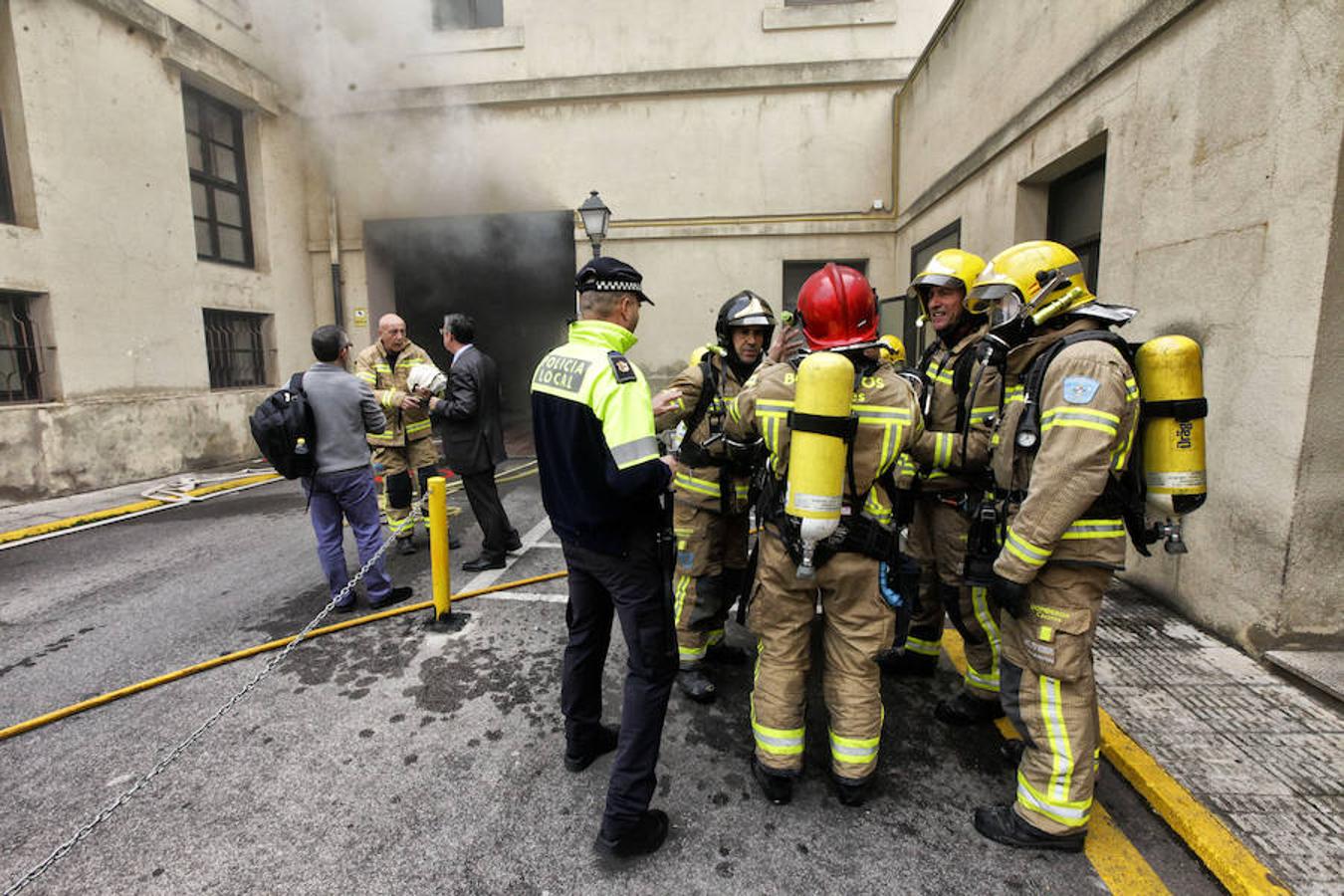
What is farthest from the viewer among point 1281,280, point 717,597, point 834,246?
point 834,246

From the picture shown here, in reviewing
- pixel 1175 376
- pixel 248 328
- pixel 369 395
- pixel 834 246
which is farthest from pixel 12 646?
pixel 834 246

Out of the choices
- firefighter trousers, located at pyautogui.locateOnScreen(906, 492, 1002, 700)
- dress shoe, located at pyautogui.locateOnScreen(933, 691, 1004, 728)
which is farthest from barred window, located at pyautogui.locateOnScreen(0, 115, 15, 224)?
dress shoe, located at pyautogui.locateOnScreen(933, 691, 1004, 728)

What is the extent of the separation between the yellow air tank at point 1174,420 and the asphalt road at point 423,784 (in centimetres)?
119

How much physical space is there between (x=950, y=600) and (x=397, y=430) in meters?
4.35

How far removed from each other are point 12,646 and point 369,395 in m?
2.39

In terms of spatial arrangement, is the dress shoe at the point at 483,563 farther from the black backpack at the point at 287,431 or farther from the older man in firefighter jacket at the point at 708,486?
the older man in firefighter jacket at the point at 708,486

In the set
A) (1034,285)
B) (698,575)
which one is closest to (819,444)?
(1034,285)

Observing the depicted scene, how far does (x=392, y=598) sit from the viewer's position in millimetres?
4055

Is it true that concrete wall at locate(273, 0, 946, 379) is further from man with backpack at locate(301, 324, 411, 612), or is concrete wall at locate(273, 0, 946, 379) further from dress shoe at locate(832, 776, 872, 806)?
dress shoe at locate(832, 776, 872, 806)

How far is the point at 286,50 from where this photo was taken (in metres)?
10.0

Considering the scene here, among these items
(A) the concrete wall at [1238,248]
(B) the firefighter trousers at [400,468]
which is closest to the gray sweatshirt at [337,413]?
(B) the firefighter trousers at [400,468]

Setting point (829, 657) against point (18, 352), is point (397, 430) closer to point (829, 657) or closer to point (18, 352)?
point (829, 657)

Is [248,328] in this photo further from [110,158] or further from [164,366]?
[110,158]

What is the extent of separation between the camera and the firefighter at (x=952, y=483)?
261cm
